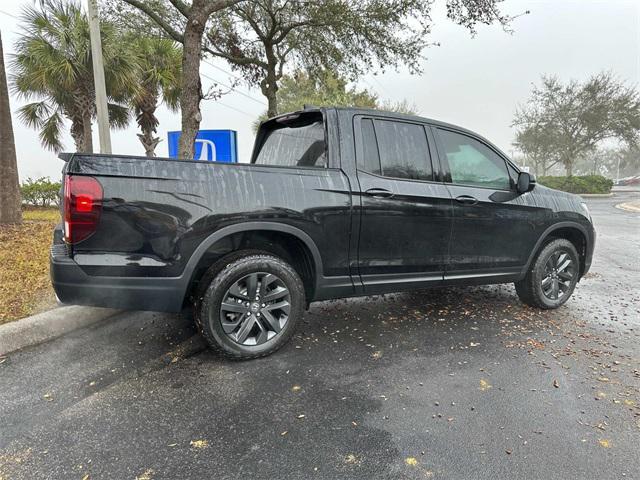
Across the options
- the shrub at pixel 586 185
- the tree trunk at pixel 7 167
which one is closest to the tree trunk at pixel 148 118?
the tree trunk at pixel 7 167

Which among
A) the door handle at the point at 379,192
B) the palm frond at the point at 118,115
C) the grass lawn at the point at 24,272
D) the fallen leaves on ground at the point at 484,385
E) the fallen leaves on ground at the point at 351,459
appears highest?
the palm frond at the point at 118,115

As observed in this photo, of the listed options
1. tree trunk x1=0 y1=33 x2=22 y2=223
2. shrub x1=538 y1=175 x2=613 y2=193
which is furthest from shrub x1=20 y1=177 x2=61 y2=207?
shrub x1=538 y1=175 x2=613 y2=193

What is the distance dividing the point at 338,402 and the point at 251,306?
3.10 feet

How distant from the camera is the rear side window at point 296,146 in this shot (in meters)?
3.46

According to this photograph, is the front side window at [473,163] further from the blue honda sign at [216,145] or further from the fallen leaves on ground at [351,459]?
the blue honda sign at [216,145]

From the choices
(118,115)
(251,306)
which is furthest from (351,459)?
(118,115)

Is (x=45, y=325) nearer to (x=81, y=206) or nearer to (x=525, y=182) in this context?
(x=81, y=206)

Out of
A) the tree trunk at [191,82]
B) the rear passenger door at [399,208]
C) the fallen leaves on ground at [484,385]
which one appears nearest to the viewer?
the fallen leaves on ground at [484,385]

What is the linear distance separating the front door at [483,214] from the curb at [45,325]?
10.8 ft

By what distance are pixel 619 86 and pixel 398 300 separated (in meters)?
33.7

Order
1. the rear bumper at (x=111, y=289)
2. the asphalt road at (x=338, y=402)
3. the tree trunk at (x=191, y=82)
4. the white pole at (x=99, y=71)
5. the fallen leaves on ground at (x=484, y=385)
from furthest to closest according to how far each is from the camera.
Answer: the white pole at (x=99, y=71) < the tree trunk at (x=191, y=82) < the fallen leaves on ground at (x=484, y=385) < the rear bumper at (x=111, y=289) < the asphalt road at (x=338, y=402)

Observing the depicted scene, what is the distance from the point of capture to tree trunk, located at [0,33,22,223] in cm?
788

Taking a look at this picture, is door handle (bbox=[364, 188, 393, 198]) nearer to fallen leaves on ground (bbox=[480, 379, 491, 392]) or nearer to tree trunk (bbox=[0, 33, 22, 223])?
fallen leaves on ground (bbox=[480, 379, 491, 392])

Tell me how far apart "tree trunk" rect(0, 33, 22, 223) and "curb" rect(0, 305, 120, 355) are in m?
5.89
